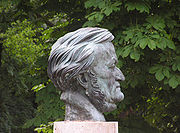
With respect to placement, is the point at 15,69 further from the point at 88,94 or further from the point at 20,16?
the point at 88,94

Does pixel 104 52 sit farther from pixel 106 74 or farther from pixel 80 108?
pixel 80 108

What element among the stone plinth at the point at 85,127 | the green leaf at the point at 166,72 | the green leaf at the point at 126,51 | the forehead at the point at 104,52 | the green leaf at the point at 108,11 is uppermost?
the forehead at the point at 104,52

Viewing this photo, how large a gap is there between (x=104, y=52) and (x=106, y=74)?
221 millimetres

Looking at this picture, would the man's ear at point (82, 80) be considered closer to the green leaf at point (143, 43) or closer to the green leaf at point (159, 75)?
the green leaf at point (143, 43)

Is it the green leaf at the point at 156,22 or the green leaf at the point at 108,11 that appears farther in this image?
the green leaf at the point at 156,22

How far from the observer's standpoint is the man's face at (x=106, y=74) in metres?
3.50

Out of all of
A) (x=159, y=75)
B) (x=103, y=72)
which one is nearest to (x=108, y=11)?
(x=159, y=75)

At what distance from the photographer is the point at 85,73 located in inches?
137

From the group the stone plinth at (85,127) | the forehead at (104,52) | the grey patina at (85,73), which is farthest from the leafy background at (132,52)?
the stone plinth at (85,127)

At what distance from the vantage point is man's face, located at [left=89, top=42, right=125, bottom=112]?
3.50 meters

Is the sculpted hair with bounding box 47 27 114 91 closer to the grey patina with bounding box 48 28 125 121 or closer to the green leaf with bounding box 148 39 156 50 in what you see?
the grey patina with bounding box 48 28 125 121

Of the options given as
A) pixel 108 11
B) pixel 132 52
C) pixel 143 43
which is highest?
pixel 108 11

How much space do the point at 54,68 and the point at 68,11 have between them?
10.4ft

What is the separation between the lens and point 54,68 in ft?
11.9
